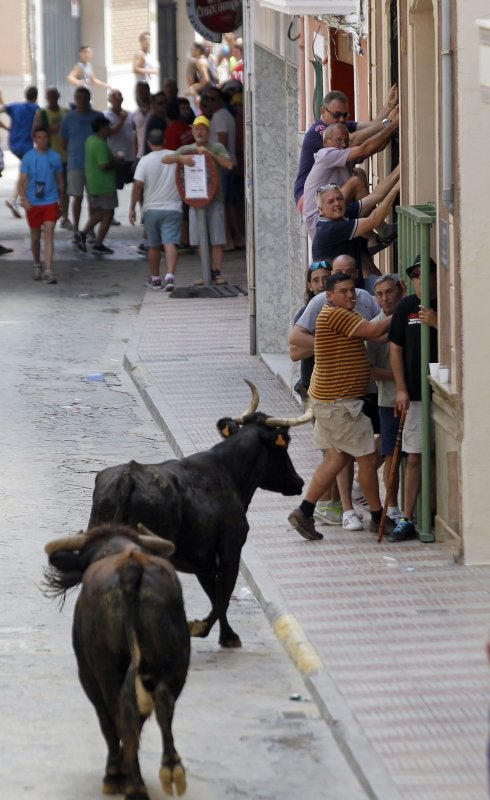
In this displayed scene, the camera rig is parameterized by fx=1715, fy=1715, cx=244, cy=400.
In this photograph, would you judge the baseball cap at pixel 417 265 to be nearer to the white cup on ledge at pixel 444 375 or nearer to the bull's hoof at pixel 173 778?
the white cup on ledge at pixel 444 375

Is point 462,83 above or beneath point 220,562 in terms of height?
above

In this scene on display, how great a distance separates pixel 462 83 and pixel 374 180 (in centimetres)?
459

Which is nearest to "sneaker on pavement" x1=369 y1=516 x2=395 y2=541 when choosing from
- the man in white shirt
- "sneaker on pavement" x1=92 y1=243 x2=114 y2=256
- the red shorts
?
the man in white shirt

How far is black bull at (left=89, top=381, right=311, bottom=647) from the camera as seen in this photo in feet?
27.9

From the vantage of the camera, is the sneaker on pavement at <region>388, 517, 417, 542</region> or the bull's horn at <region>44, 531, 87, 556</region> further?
the sneaker on pavement at <region>388, 517, 417, 542</region>

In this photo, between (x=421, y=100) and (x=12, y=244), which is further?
(x=12, y=244)

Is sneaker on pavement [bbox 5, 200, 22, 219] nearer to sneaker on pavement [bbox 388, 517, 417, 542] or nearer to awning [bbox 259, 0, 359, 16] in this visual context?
awning [bbox 259, 0, 359, 16]

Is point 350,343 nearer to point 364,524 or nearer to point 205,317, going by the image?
point 364,524

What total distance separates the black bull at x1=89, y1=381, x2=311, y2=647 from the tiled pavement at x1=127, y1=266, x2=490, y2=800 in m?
0.51

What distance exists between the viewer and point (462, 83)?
391 inches

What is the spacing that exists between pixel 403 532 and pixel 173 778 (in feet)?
15.2

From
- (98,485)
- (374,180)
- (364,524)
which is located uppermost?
(374,180)

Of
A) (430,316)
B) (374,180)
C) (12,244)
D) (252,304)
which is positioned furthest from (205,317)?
(430,316)

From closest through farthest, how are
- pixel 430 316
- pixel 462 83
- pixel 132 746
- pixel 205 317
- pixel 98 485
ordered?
pixel 132 746 < pixel 98 485 < pixel 462 83 < pixel 430 316 < pixel 205 317
